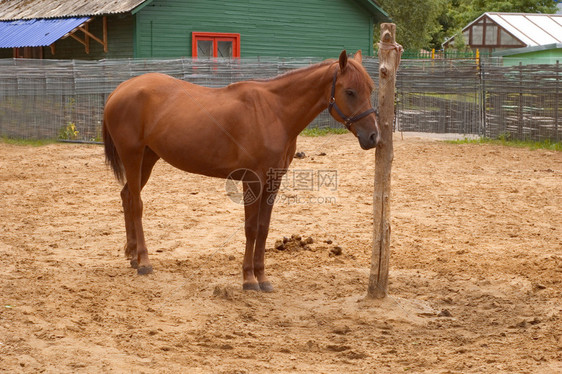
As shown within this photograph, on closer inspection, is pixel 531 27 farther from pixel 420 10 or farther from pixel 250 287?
pixel 250 287

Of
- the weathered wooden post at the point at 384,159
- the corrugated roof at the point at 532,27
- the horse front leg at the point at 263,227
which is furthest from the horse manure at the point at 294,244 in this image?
the corrugated roof at the point at 532,27

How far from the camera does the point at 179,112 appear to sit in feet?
21.2

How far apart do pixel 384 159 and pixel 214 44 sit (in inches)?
665

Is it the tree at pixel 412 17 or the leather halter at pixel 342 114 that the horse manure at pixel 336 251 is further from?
the tree at pixel 412 17

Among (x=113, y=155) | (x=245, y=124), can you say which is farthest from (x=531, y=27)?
(x=245, y=124)

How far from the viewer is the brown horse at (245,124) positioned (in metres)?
5.75

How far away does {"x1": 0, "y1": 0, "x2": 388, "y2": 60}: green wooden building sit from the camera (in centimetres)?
1998

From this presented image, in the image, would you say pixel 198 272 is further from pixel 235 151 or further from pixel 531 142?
pixel 531 142

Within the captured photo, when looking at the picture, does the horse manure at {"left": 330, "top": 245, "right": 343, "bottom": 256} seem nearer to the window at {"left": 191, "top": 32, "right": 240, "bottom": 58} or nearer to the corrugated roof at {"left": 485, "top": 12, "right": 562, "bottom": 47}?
the window at {"left": 191, "top": 32, "right": 240, "bottom": 58}

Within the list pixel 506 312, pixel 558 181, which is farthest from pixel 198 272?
pixel 558 181

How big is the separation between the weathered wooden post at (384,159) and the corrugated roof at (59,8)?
1437 centimetres

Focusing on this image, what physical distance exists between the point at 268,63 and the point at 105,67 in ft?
15.0

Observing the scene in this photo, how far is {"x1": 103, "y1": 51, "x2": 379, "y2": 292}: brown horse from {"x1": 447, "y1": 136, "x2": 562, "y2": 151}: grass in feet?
34.0

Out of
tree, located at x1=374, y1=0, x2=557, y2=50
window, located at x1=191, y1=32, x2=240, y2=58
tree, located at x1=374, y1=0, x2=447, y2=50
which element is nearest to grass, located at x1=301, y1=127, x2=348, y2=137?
window, located at x1=191, y1=32, x2=240, y2=58
